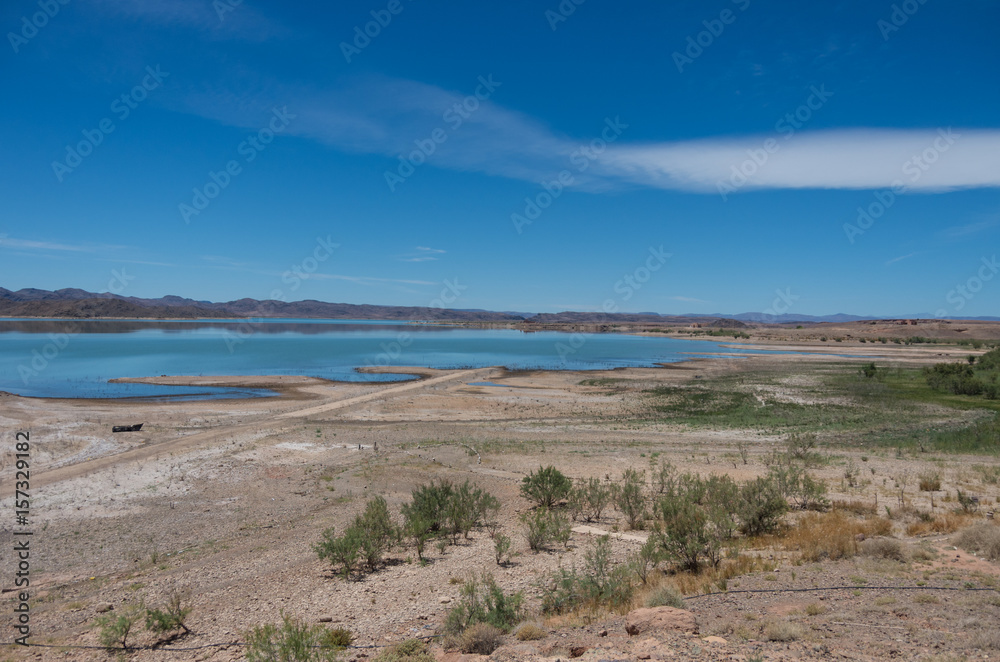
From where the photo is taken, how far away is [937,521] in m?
10.4

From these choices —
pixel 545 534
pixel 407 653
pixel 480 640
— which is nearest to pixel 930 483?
pixel 545 534

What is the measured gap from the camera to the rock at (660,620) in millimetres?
6391

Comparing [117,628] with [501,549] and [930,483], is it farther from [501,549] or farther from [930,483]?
[930,483]

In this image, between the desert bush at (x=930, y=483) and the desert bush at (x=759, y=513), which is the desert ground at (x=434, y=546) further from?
the desert bush at (x=759, y=513)

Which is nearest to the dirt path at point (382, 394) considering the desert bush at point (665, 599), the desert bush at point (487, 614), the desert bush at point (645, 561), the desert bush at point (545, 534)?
the desert bush at point (545, 534)

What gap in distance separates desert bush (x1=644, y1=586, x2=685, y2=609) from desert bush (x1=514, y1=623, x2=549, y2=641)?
1.51 metres

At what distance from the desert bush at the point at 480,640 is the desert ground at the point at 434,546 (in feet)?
0.53

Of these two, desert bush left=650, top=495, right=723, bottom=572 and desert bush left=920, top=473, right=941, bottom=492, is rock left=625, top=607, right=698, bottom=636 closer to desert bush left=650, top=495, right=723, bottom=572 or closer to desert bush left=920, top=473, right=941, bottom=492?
desert bush left=650, top=495, right=723, bottom=572

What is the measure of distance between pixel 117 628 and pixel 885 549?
462 inches

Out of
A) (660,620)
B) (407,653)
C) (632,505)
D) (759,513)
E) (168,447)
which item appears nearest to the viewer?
(660,620)

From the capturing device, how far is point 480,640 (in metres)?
6.56

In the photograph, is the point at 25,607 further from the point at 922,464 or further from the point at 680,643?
the point at 922,464

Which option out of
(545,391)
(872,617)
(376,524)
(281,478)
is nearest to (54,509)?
(281,478)

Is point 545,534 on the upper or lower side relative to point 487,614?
lower
